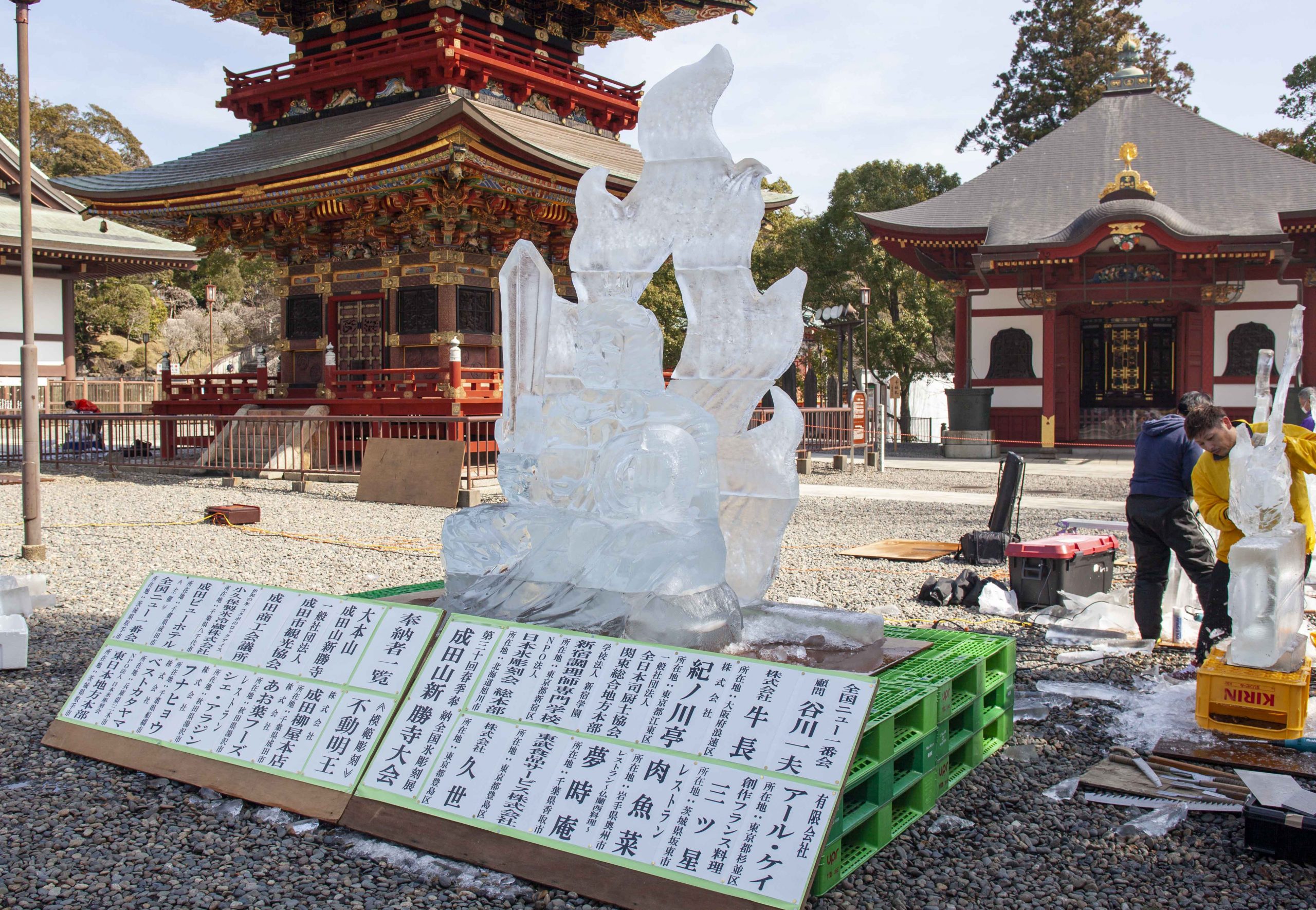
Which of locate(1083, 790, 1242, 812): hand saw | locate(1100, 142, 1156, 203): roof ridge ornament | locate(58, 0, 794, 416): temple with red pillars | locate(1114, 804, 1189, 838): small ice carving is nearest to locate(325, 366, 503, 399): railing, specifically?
locate(58, 0, 794, 416): temple with red pillars

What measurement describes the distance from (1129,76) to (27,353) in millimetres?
23316

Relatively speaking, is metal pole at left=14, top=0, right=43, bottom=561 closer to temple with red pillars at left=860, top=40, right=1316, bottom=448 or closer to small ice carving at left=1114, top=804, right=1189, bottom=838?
small ice carving at left=1114, top=804, right=1189, bottom=838

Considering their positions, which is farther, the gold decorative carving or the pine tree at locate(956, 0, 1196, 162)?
the pine tree at locate(956, 0, 1196, 162)

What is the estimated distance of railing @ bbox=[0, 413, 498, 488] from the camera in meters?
12.9

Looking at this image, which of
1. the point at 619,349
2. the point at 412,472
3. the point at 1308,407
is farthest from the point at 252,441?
the point at 1308,407

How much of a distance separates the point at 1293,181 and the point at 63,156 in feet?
132

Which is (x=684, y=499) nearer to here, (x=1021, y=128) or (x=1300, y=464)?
(x=1300, y=464)

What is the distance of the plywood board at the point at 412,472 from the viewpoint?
1155cm

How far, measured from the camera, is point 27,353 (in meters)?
7.41

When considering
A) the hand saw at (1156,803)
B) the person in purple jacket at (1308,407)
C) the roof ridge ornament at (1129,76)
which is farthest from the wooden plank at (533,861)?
the roof ridge ornament at (1129,76)

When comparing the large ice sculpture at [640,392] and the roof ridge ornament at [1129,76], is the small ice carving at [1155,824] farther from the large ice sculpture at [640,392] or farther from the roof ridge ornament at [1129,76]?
the roof ridge ornament at [1129,76]

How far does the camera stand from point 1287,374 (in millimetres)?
4262

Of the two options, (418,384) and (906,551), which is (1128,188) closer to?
(906,551)

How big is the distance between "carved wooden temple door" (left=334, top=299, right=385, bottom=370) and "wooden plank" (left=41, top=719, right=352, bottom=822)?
12151mm
